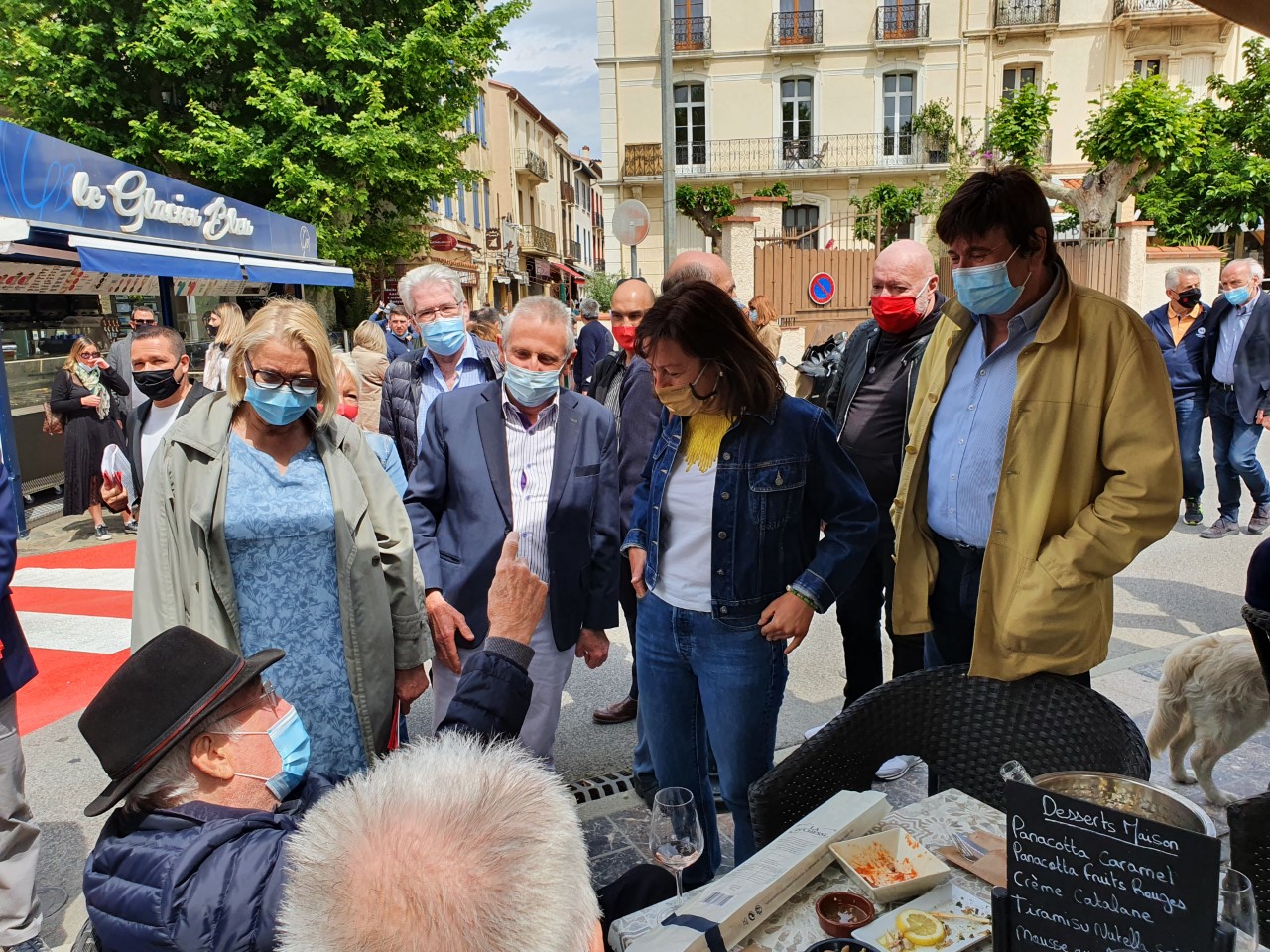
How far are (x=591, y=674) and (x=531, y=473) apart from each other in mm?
2263

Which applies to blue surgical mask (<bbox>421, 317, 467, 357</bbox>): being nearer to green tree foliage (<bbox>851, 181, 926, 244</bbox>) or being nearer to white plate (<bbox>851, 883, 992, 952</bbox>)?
white plate (<bbox>851, 883, 992, 952</bbox>)

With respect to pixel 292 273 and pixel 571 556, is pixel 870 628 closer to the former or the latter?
pixel 571 556

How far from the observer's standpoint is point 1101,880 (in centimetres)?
132

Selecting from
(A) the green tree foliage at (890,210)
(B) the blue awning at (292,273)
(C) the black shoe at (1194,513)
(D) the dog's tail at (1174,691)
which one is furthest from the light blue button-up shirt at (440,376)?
(A) the green tree foliage at (890,210)

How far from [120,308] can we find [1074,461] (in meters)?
14.2

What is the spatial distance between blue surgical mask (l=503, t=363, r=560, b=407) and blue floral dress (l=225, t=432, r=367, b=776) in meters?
0.74

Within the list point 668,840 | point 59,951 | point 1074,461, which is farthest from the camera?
point 59,951

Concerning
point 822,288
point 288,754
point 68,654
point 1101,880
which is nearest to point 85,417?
point 68,654

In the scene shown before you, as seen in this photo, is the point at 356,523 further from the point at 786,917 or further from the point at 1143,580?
the point at 1143,580

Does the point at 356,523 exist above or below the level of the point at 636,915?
above

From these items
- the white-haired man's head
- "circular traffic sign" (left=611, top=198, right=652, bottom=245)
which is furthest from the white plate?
"circular traffic sign" (left=611, top=198, right=652, bottom=245)

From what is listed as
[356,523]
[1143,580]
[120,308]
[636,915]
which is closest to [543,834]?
[636,915]

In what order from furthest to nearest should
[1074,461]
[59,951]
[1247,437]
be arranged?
[1247,437] < [59,951] < [1074,461]

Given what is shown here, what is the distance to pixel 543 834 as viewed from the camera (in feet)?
3.73
